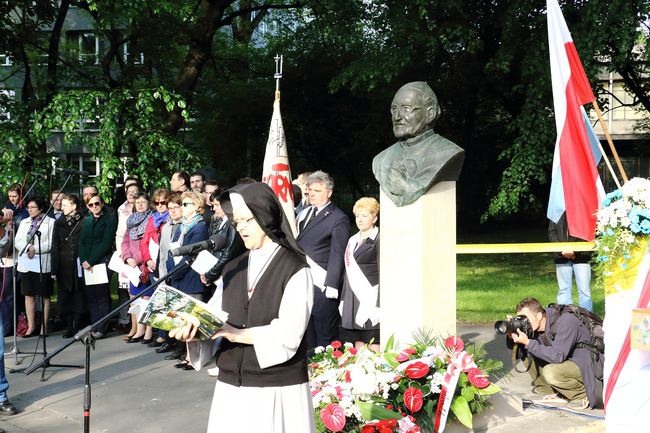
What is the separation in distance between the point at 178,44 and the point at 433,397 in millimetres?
14101

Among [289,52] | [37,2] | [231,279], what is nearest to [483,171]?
[289,52]

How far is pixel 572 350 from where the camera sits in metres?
7.33

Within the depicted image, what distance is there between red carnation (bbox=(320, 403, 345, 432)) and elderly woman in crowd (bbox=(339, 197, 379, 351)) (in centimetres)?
188

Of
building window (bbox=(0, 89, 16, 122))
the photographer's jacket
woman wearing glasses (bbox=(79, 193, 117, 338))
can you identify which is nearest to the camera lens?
the photographer's jacket

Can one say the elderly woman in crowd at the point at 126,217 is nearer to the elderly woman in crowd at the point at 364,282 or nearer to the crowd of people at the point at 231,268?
the crowd of people at the point at 231,268

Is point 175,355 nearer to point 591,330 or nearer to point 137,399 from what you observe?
point 137,399

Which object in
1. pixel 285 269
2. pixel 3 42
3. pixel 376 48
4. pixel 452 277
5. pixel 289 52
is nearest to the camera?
pixel 285 269

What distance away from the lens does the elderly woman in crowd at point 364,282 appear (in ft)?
25.9

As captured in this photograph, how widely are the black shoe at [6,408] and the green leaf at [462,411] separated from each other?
13.0ft

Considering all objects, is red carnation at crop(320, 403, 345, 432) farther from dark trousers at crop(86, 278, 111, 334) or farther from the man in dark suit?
dark trousers at crop(86, 278, 111, 334)

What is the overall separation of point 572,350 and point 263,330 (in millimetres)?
4341

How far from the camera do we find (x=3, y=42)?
48.2 ft

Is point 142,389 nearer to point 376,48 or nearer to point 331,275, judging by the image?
point 331,275

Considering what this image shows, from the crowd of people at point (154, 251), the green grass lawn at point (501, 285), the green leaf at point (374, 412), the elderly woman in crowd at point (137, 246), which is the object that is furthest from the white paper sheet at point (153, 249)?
the green leaf at point (374, 412)
